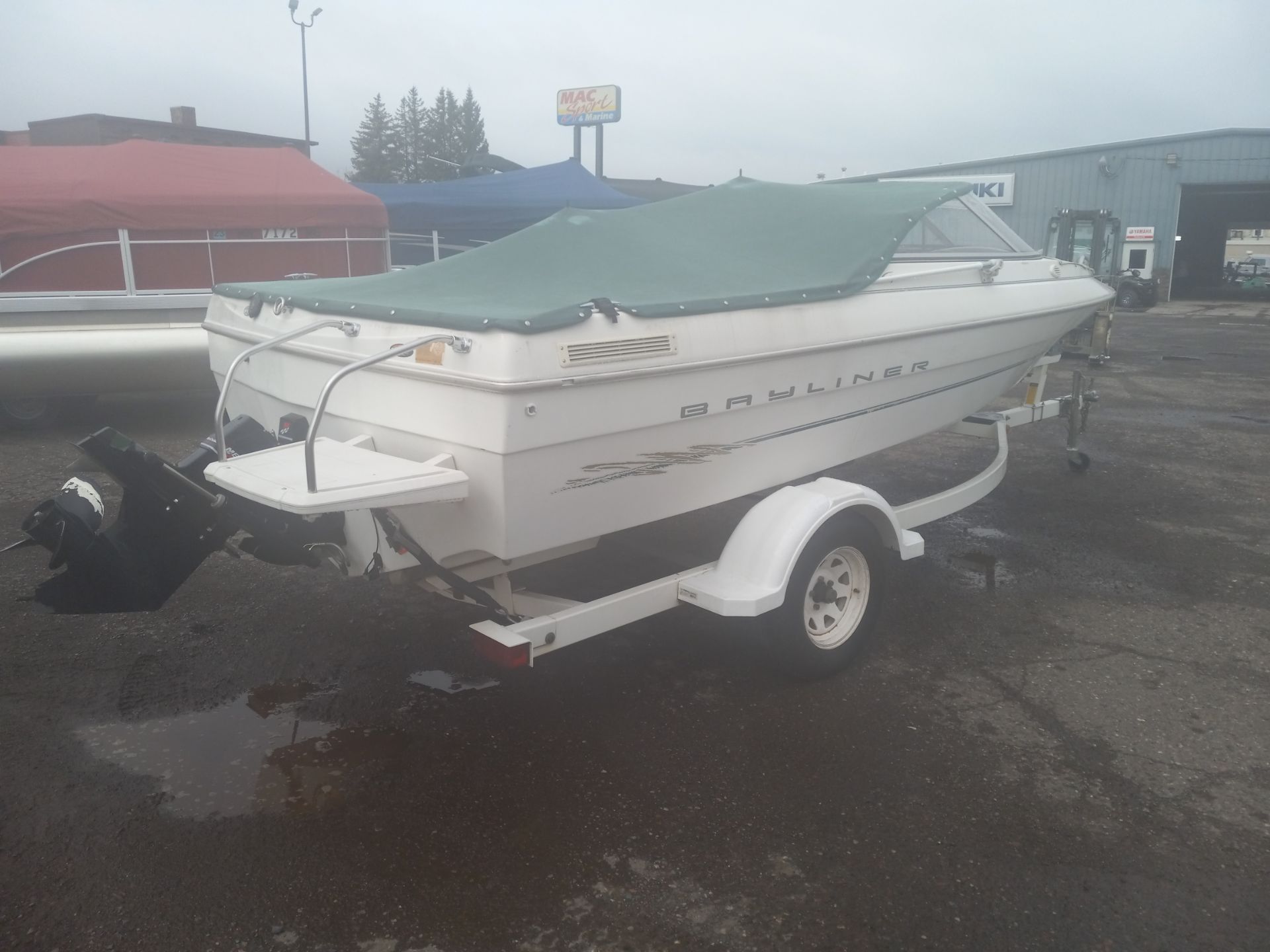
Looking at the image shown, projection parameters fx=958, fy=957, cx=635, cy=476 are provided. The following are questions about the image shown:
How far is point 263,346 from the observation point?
123 inches

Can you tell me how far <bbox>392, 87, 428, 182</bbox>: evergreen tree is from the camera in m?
70.8

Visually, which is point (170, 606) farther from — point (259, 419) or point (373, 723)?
point (373, 723)

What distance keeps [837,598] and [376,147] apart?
77528 mm

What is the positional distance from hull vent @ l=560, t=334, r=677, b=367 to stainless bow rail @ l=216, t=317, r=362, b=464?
82 centimetres

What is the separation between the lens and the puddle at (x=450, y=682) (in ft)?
12.0

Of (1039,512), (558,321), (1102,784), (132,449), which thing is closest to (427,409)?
(558,321)

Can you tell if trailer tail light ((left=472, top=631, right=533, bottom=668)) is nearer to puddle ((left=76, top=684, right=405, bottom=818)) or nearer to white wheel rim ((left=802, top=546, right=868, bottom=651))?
puddle ((left=76, top=684, right=405, bottom=818))

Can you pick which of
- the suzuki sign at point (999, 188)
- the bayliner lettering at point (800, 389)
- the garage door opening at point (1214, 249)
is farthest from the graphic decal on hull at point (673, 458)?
the garage door opening at point (1214, 249)

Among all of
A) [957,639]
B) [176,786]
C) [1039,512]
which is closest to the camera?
[176,786]

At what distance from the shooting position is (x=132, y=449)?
268 cm

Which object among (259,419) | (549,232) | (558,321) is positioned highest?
(549,232)

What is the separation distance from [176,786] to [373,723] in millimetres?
646

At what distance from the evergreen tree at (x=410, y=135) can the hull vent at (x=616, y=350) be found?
2830 inches

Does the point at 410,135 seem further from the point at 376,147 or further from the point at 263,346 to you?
the point at 263,346
